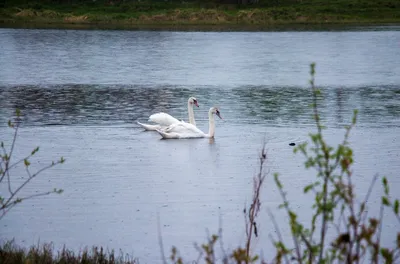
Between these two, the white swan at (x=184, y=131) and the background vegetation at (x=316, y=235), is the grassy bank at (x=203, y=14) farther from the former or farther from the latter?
the background vegetation at (x=316, y=235)

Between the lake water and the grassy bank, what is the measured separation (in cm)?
2795

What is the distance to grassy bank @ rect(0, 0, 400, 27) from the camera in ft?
215

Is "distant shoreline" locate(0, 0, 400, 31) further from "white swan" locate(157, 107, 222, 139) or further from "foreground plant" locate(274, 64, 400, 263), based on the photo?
"foreground plant" locate(274, 64, 400, 263)

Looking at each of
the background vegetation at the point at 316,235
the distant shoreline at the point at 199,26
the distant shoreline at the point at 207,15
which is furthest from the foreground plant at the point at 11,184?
the distant shoreline at the point at 207,15

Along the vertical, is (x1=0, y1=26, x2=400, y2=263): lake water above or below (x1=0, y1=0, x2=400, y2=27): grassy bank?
below

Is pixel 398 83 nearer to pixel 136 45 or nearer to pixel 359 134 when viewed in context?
pixel 359 134

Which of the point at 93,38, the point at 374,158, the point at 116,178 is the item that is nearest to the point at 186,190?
the point at 116,178

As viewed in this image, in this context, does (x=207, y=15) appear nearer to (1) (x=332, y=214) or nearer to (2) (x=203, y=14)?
(2) (x=203, y=14)

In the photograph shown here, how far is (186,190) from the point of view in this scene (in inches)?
459

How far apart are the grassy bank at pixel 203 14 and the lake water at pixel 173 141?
91.7 ft

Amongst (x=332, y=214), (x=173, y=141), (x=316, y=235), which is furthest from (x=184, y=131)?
(x=332, y=214)

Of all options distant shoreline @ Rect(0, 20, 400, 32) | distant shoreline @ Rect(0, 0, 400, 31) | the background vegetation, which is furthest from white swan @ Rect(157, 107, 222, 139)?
distant shoreline @ Rect(0, 0, 400, 31)

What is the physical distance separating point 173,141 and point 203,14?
5116 centimetres

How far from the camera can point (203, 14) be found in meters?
66.6
